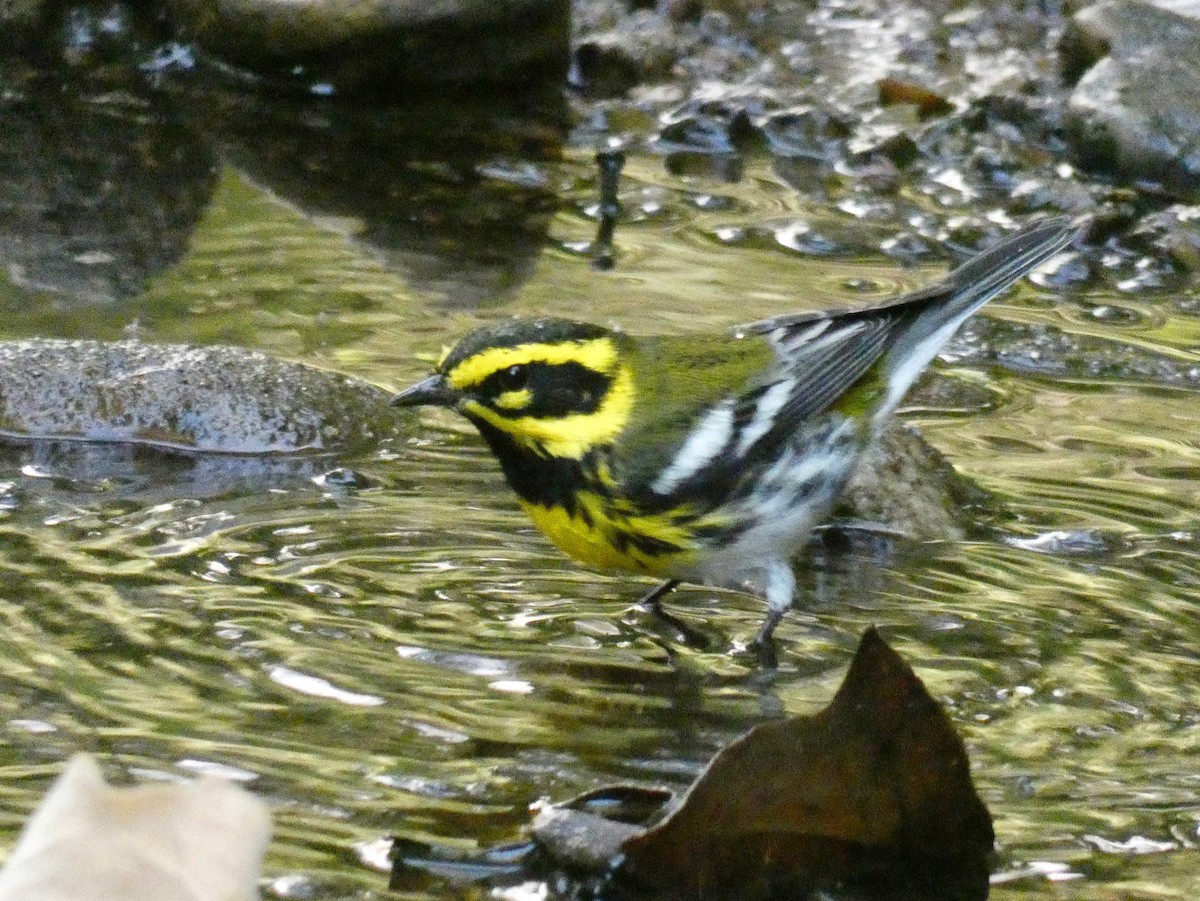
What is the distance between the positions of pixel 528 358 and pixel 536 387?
80mm

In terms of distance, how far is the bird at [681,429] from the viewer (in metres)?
4.97

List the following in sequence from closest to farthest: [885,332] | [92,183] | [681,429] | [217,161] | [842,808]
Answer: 1. [842,808]
2. [681,429]
3. [885,332]
4. [92,183]
5. [217,161]

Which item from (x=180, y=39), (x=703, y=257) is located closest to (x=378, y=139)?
(x=180, y=39)

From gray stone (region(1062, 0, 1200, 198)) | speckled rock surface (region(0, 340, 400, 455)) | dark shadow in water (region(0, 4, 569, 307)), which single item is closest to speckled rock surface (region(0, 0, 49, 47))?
dark shadow in water (region(0, 4, 569, 307))

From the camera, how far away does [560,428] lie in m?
5.03

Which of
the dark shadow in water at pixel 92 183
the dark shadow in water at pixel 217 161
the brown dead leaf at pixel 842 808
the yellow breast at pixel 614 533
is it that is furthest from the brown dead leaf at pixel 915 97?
the brown dead leaf at pixel 842 808

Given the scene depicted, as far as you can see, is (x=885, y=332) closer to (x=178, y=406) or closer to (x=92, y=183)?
(x=178, y=406)

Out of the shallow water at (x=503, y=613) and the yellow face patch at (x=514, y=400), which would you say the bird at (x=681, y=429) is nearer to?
the yellow face patch at (x=514, y=400)

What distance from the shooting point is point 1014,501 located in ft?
18.9

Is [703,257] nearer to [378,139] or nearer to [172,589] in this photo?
[378,139]

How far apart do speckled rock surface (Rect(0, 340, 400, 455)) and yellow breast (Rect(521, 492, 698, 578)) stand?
1289 millimetres

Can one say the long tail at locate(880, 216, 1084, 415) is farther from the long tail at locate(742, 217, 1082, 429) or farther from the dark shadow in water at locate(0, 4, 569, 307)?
the dark shadow in water at locate(0, 4, 569, 307)

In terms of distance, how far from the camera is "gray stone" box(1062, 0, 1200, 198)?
874 centimetres

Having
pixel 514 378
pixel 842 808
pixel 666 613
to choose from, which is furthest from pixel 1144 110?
pixel 842 808
